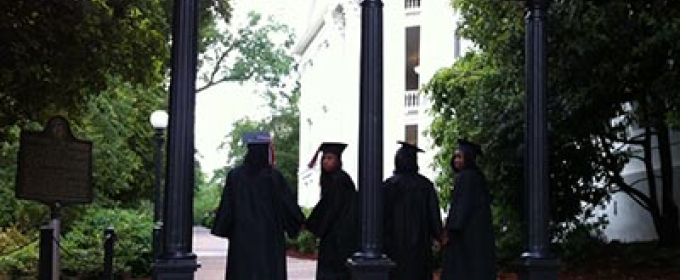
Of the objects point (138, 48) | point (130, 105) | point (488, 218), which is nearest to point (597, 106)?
point (488, 218)

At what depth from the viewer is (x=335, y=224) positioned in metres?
10.3

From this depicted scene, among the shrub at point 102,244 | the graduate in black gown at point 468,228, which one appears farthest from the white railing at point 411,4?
the graduate in black gown at point 468,228

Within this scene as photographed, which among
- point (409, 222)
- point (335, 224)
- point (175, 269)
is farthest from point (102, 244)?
point (175, 269)

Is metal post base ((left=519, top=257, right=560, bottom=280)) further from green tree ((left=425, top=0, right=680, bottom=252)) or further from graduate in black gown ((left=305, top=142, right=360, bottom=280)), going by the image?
green tree ((left=425, top=0, right=680, bottom=252))

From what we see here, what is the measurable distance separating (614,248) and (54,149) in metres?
11.9

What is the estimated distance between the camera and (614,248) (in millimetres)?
18609

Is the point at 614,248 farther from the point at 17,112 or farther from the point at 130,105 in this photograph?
the point at 130,105

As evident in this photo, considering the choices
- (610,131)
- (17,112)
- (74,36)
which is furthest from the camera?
(610,131)

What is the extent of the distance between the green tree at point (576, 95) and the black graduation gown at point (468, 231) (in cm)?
462

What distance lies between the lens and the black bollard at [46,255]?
9.62 m

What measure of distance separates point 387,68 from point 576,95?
2438 cm

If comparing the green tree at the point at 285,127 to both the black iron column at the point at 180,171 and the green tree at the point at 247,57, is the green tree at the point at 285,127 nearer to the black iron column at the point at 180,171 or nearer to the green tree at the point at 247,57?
the green tree at the point at 247,57

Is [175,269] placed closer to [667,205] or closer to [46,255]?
[46,255]

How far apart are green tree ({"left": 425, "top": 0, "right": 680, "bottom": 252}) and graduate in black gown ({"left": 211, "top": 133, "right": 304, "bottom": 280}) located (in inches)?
258
